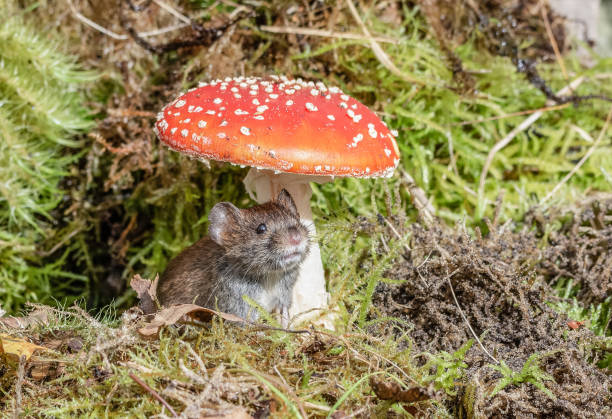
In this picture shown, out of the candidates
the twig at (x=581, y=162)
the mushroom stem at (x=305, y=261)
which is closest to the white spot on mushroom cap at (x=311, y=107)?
the mushroom stem at (x=305, y=261)

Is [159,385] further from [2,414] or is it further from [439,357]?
[439,357]

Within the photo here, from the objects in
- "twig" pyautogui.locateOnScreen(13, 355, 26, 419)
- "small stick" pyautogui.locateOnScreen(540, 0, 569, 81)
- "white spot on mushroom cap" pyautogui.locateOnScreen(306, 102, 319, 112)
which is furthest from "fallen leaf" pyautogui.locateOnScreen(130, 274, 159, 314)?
"small stick" pyautogui.locateOnScreen(540, 0, 569, 81)

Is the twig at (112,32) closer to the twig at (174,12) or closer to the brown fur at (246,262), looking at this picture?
the twig at (174,12)

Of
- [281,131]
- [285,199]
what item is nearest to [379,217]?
[285,199]

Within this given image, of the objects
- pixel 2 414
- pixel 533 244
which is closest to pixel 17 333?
pixel 2 414

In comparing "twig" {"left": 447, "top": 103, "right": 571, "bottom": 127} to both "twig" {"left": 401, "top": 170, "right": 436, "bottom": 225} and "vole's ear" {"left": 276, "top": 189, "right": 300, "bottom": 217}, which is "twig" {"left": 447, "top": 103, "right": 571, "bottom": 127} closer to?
"twig" {"left": 401, "top": 170, "right": 436, "bottom": 225}

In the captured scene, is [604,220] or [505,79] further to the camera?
[505,79]

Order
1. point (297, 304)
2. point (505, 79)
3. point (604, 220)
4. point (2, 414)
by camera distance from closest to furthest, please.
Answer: point (2, 414) → point (297, 304) → point (604, 220) → point (505, 79)
